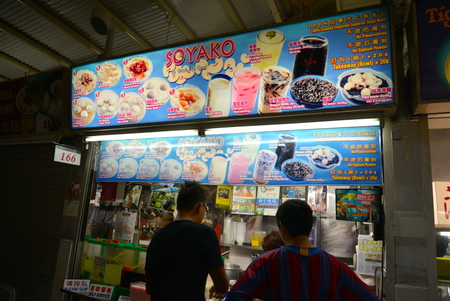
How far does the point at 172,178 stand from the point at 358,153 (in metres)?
2.31

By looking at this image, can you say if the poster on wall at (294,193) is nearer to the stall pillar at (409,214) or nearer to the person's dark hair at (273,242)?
the person's dark hair at (273,242)

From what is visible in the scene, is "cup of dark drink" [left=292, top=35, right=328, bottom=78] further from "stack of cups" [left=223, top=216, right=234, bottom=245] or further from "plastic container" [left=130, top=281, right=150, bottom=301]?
"stack of cups" [left=223, top=216, right=234, bottom=245]

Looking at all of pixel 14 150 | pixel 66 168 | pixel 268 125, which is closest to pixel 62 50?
pixel 14 150

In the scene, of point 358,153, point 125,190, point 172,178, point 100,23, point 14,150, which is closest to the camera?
point 358,153

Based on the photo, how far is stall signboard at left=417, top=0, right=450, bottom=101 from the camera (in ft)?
8.20

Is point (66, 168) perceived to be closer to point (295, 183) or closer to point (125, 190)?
point (125, 190)

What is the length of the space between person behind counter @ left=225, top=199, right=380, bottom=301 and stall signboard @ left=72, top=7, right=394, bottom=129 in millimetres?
1565

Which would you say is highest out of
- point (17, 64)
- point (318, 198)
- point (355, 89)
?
point (17, 64)

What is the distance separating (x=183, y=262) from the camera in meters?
2.21

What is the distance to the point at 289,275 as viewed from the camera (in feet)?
5.78

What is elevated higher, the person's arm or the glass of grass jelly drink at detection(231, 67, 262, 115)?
the glass of grass jelly drink at detection(231, 67, 262, 115)

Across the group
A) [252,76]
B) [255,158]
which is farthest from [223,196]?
[252,76]

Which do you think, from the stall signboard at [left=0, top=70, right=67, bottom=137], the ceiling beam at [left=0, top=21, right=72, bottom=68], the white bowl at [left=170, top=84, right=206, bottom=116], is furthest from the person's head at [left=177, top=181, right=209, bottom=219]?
the ceiling beam at [left=0, top=21, right=72, bottom=68]

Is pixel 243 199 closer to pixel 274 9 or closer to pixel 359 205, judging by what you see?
pixel 359 205
